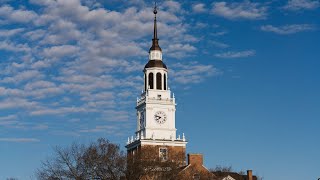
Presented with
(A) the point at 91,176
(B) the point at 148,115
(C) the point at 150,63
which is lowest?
(A) the point at 91,176

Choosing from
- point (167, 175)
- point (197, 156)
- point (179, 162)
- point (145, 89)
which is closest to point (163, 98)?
point (145, 89)

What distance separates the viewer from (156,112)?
100m

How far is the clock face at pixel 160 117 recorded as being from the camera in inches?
3917

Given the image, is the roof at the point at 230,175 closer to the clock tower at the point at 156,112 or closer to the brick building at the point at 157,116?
the brick building at the point at 157,116

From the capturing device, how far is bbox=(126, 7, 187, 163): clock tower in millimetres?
97125

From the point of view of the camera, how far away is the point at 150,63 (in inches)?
4011

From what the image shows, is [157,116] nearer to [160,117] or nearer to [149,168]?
[160,117]

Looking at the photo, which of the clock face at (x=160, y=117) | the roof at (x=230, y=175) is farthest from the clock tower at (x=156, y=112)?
the roof at (x=230, y=175)

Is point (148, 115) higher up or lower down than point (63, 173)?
higher up

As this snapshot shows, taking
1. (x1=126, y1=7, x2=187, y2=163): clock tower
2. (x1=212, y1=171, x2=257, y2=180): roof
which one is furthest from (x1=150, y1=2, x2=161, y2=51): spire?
(x1=212, y1=171, x2=257, y2=180): roof

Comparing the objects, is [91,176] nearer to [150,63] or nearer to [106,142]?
[106,142]

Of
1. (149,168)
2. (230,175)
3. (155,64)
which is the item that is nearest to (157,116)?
(155,64)

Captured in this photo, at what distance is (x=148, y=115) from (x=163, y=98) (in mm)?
3599

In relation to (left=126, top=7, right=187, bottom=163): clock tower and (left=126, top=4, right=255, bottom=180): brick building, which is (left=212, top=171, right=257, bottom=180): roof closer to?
(left=126, top=4, right=255, bottom=180): brick building
